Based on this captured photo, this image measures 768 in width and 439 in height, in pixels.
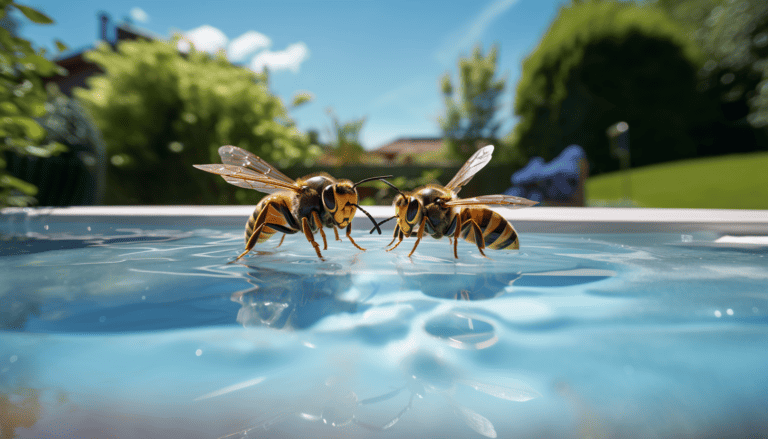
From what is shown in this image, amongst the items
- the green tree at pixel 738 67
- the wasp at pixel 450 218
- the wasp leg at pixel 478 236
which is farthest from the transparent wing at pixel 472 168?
the green tree at pixel 738 67

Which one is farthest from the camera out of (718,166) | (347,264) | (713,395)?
(718,166)

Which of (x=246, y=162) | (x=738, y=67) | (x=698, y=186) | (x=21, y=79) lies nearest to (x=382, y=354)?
(x=246, y=162)

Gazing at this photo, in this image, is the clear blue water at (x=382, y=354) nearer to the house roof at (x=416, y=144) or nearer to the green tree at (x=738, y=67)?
the green tree at (x=738, y=67)

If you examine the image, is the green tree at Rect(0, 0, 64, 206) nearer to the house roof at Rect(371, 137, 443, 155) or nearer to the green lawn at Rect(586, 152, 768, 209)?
the green lawn at Rect(586, 152, 768, 209)

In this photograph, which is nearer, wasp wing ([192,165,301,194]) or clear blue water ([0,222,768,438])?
clear blue water ([0,222,768,438])

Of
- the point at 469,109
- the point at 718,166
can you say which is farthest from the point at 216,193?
the point at 469,109

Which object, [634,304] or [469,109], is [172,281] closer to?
[634,304]

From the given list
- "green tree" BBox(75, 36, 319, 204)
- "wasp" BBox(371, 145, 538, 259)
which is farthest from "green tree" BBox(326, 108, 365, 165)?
"wasp" BBox(371, 145, 538, 259)
